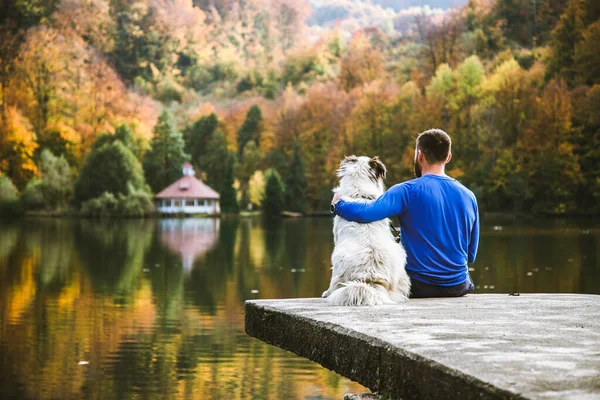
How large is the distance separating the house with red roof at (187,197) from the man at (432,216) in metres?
67.9

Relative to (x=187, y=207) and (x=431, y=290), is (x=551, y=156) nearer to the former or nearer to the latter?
(x=187, y=207)

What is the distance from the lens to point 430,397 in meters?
3.54

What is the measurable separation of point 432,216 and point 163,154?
73499 mm

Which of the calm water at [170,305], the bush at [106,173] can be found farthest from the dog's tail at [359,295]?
the bush at [106,173]

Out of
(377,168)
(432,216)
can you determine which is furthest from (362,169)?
(432,216)

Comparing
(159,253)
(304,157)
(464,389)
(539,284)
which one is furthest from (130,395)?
(304,157)

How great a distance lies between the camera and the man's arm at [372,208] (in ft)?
19.2

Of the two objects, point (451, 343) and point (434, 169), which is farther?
point (434, 169)

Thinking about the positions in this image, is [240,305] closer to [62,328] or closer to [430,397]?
[62,328]

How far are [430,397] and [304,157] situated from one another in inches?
2939

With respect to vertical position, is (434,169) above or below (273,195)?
below

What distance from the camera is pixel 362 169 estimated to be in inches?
245

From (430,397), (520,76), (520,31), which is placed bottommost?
(430,397)

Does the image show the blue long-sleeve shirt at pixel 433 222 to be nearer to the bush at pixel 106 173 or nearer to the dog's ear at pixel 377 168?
the dog's ear at pixel 377 168
